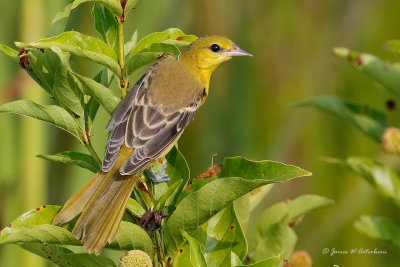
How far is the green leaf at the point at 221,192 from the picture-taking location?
1.66m

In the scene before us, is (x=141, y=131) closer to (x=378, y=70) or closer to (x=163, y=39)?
(x=163, y=39)

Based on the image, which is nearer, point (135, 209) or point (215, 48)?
point (135, 209)

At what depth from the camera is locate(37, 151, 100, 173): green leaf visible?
6.39 feet

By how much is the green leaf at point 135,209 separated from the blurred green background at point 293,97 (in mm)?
2050

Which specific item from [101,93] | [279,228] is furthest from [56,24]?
[279,228]

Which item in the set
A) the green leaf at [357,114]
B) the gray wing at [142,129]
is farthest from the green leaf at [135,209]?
the green leaf at [357,114]

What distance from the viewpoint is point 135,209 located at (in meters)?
1.97

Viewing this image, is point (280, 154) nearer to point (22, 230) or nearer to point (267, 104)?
point (267, 104)

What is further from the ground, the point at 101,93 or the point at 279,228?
the point at 101,93

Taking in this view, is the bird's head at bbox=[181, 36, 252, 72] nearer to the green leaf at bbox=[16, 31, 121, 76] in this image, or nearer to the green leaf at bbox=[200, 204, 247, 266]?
the green leaf at bbox=[16, 31, 121, 76]

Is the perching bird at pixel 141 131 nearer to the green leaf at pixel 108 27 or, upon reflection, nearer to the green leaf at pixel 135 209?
the green leaf at pixel 135 209

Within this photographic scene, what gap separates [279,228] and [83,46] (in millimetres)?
776

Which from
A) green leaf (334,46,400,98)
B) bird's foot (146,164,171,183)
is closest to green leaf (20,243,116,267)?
bird's foot (146,164,171,183)

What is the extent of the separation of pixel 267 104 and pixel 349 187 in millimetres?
799
